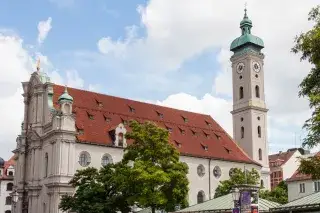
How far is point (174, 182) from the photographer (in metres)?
43.2

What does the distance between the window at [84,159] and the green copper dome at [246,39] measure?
35.6 meters

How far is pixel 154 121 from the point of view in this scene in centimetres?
7238

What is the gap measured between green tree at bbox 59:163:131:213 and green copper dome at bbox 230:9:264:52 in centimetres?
4232

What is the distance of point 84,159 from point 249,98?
1253 inches

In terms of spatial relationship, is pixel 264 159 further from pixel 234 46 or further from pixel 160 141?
pixel 160 141

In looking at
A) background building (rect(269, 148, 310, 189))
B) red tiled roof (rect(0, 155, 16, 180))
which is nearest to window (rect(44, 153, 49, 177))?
red tiled roof (rect(0, 155, 16, 180))

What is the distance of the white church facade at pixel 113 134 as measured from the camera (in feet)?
203

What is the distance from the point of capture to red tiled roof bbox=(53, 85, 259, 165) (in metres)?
65.2

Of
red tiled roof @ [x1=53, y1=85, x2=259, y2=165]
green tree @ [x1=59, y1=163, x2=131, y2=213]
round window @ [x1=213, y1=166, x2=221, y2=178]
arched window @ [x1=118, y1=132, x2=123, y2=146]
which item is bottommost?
green tree @ [x1=59, y1=163, x2=131, y2=213]

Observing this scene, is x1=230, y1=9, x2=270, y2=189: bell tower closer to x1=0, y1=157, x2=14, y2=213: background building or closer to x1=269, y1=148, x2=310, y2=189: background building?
x1=269, y1=148, x2=310, y2=189: background building

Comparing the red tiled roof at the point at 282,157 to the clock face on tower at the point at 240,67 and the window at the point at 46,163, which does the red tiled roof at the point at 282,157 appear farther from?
the window at the point at 46,163

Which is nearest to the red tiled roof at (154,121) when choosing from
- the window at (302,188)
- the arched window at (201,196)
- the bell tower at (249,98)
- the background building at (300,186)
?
the bell tower at (249,98)

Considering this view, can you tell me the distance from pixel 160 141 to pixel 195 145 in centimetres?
2973

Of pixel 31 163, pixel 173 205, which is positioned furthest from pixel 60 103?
pixel 173 205
